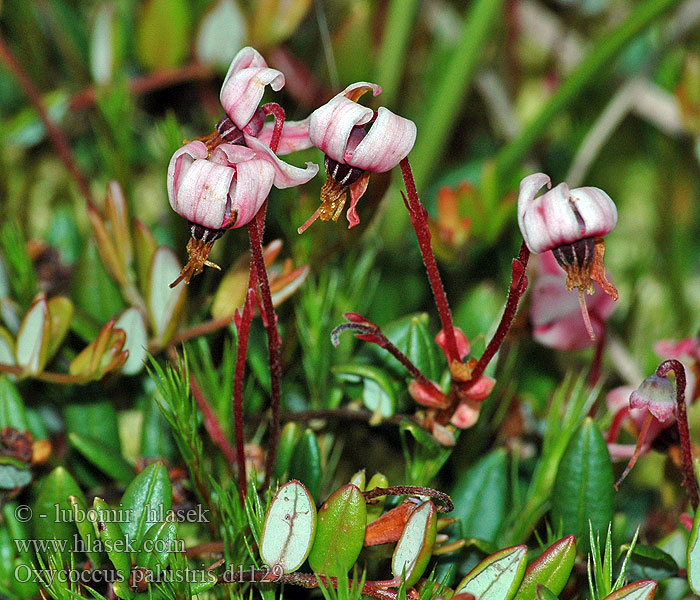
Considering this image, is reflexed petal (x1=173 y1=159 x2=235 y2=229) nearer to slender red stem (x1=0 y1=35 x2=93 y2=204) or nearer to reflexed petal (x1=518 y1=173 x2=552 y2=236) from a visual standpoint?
reflexed petal (x1=518 y1=173 x2=552 y2=236)

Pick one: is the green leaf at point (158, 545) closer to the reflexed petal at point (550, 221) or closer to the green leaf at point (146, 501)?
the green leaf at point (146, 501)

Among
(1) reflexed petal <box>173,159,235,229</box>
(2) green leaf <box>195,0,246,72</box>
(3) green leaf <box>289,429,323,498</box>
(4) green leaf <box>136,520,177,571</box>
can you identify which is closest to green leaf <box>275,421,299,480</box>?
(3) green leaf <box>289,429,323,498</box>

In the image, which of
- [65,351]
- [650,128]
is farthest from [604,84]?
[65,351]

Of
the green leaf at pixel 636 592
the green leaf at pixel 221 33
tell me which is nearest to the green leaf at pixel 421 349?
the green leaf at pixel 636 592

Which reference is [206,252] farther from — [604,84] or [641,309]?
[604,84]

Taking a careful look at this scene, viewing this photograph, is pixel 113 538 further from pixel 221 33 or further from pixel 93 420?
pixel 221 33

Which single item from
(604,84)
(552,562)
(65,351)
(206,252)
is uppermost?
(604,84)
